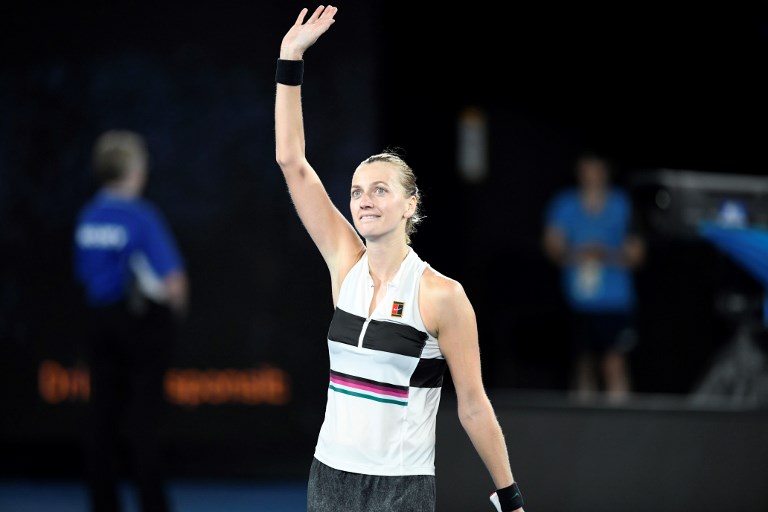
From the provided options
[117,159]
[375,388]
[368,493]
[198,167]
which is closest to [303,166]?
[375,388]

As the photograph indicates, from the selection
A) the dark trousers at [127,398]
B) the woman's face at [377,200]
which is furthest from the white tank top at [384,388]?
the dark trousers at [127,398]

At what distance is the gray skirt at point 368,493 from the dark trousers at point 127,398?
2.92 metres

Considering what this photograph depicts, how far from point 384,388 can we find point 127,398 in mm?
3367

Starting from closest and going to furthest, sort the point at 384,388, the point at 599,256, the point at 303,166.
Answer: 1. the point at 384,388
2. the point at 303,166
3. the point at 599,256

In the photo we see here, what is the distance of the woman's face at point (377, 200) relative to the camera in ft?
12.3

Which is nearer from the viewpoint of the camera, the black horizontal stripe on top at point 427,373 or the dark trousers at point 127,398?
the black horizontal stripe on top at point 427,373

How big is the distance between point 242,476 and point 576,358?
9.88 feet

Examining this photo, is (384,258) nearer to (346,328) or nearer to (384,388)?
(346,328)

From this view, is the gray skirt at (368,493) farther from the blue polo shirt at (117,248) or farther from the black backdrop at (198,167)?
the black backdrop at (198,167)

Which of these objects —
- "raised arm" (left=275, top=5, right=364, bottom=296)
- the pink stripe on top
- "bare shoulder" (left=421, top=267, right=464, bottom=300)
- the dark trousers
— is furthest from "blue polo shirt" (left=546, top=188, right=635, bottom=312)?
the pink stripe on top

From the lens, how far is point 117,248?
265 inches

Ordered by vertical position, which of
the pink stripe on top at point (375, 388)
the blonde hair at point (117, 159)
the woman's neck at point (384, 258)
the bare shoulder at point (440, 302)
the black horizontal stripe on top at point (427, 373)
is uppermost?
the blonde hair at point (117, 159)

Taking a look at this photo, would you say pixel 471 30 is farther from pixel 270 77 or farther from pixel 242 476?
pixel 242 476

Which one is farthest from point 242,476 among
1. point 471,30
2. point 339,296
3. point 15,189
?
point 339,296
